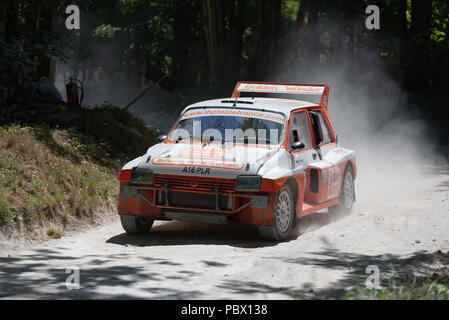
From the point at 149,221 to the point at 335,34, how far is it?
29214 millimetres

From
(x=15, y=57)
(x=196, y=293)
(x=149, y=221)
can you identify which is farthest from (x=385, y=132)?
(x=196, y=293)

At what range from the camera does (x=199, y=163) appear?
9438 mm

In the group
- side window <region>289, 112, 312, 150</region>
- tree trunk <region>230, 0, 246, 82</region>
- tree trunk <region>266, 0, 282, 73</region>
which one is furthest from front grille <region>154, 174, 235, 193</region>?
tree trunk <region>266, 0, 282, 73</region>

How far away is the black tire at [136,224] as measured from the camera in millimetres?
9914

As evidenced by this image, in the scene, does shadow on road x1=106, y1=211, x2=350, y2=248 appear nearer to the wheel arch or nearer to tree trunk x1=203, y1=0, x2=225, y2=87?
the wheel arch

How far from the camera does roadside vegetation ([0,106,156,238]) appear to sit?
32.7 ft

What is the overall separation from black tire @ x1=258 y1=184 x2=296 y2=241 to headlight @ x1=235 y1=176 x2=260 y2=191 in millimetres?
428

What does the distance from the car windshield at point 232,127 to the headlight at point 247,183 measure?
1.08 m

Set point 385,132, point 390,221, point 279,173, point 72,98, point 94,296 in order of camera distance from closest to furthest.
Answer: point 94,296, point 279,173, point 390,221, point 72,98, point 385,132

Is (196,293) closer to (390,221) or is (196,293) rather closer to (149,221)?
(149,221)

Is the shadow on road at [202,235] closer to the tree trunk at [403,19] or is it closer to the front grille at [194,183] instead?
the front grille at [194,183]

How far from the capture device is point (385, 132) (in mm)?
27969

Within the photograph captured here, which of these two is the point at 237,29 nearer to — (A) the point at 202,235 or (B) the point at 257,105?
(B) the point at 257,105
